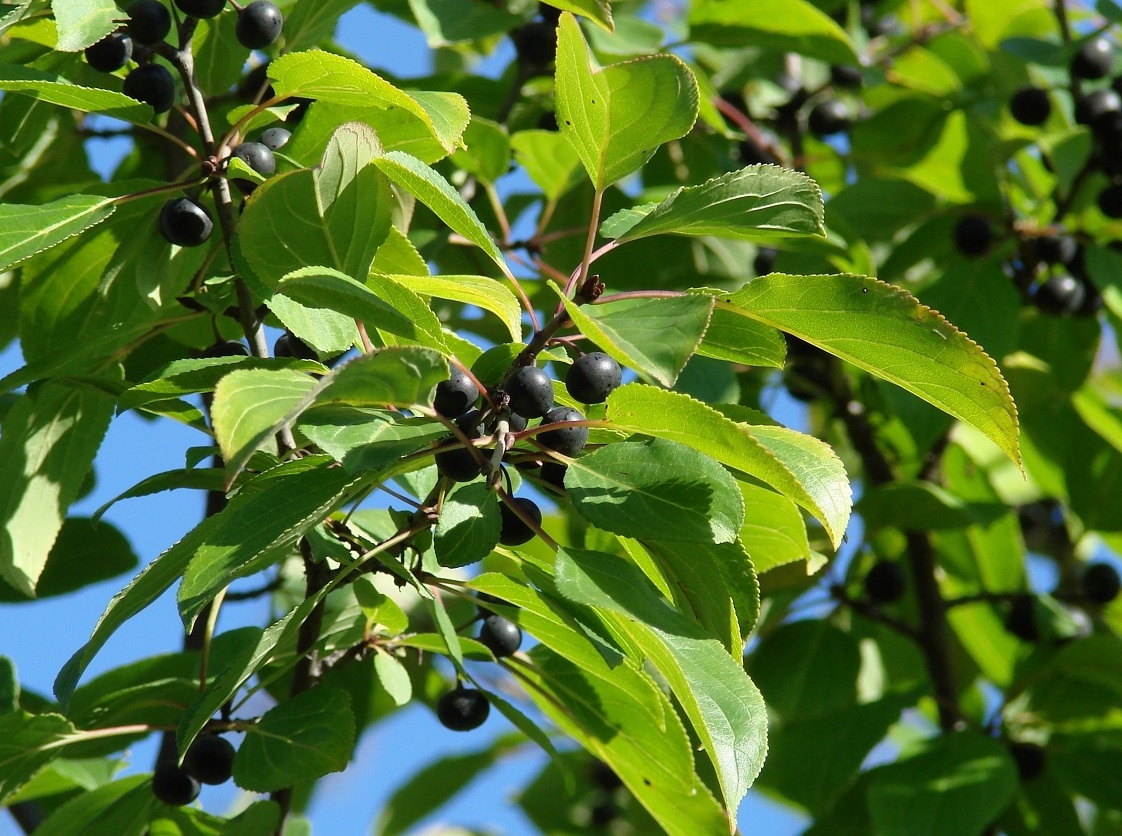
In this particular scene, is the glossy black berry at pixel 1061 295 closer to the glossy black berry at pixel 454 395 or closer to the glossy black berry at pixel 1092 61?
the glossy black berry at pixel 1092 61

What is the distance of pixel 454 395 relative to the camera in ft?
4.59

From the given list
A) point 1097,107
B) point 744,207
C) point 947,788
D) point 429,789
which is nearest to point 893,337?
point 744,207

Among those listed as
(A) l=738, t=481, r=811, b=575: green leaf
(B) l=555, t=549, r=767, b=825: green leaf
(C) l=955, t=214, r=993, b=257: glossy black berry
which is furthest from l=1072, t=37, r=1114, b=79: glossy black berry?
(B) l=555, t=549, r=767, b=825: green leaf

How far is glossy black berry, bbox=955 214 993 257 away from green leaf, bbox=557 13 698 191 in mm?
1868

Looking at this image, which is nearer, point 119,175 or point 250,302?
point 250,302

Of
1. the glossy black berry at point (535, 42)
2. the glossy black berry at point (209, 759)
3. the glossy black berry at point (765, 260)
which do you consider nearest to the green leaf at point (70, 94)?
the glossy black berry at point (209, 759)

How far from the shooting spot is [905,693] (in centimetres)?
293

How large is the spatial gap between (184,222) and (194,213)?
18 mm

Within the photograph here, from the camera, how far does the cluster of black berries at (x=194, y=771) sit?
1875 mm

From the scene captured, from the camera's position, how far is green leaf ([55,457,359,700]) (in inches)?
50.3

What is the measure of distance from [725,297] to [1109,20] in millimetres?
2079

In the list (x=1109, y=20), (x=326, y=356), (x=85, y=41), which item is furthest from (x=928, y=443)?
(x=85, y=41)

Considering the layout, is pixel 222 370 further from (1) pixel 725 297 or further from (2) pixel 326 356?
(1) pixel 725 297

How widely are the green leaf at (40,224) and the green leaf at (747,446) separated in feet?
2.49
